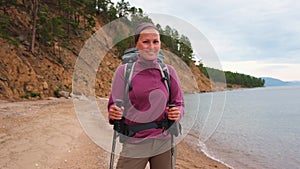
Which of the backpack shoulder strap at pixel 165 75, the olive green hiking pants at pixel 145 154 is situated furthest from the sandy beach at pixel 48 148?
the backpack shoulder strap at pixel 165 75

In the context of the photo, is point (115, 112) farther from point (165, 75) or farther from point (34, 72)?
point (34, 72)

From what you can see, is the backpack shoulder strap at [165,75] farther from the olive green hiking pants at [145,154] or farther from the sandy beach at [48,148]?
the sandy beach at [48,148]

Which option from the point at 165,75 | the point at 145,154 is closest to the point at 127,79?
the point at 165,75

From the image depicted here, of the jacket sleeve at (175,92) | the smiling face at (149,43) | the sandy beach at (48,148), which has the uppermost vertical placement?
the smiling face at (149,43)

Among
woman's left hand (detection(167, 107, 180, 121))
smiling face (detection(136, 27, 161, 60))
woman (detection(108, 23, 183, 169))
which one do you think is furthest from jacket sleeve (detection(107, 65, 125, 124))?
woman's left hand (detection(167, 107, 180, 121))

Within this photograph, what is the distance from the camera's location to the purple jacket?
2553 millimetres

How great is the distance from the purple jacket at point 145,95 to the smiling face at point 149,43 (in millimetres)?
59

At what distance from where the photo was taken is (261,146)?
15.1 metres

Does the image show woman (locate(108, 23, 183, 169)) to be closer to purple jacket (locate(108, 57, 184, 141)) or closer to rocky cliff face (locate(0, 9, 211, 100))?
purple jacket (locate(108, 57, 184, 141))

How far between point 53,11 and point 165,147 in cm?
4035

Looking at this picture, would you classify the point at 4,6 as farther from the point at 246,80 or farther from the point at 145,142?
the point at 246,80

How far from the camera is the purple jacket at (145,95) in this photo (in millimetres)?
2553

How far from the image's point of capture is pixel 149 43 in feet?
8.73

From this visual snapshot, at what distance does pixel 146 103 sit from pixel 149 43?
56cm
